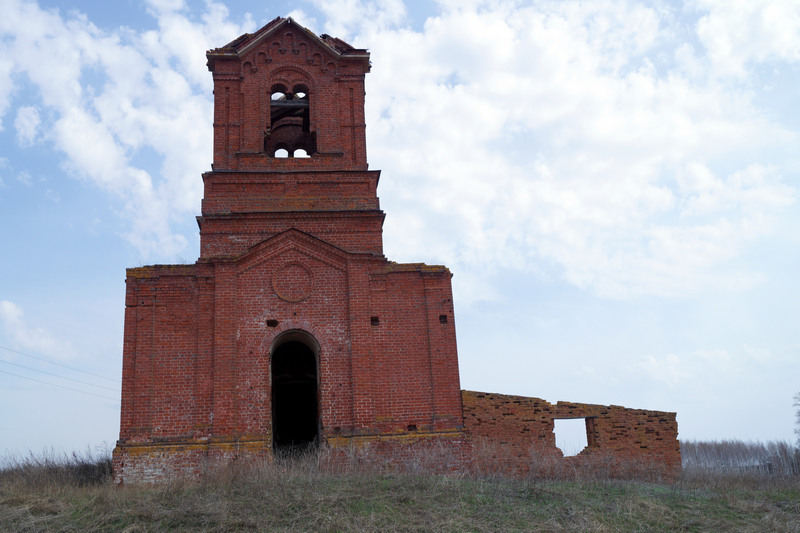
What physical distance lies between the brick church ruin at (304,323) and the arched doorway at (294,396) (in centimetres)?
45

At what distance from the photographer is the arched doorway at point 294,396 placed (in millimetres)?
16859

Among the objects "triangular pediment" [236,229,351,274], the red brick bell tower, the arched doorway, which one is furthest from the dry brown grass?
the arched doorway

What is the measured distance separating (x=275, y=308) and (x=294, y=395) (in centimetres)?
484

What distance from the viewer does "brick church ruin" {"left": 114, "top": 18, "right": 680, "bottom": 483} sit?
1313cm

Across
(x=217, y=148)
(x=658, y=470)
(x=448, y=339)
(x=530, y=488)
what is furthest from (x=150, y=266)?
(x=658, y=470)

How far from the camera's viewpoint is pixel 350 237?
15.1m

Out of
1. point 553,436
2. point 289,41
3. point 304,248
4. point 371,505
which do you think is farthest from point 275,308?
point 289,41

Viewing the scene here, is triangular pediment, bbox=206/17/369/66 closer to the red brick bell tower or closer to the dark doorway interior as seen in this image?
the red brick bell tower

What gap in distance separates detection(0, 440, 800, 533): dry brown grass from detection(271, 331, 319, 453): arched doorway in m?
5.15

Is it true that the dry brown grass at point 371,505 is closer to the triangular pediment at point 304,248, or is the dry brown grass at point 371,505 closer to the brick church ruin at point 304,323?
the brick church ruin at point 304,323

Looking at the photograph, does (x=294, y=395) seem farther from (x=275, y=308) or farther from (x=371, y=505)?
(x=371, y=505)

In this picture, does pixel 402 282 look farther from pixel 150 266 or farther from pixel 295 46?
pixel 295 46

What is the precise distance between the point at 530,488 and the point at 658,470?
5.66 m

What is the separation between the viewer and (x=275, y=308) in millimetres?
14016
